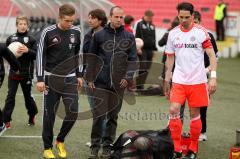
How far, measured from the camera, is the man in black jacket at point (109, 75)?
8.16 meters

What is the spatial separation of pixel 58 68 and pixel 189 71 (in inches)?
68.0

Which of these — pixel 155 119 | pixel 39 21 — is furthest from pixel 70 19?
pixel 39 21

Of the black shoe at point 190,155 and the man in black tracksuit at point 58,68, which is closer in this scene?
the man in black tracksuit at point 58,68

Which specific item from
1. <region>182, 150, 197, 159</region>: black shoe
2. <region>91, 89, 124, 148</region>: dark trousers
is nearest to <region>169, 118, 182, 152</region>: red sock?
<region>182, 150, 197, 159</region>: black shoe

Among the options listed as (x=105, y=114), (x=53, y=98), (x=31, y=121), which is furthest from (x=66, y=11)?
(x=31, y=121)

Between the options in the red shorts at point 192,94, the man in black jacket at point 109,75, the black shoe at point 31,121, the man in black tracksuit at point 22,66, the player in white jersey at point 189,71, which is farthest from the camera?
the black shoe at point 31,121

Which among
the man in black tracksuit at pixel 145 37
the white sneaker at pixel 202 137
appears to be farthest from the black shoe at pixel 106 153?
the man in black tracksuit at pixel 145 37

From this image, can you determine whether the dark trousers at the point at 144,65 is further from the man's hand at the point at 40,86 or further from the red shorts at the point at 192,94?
the man's hand at the point at 40,86

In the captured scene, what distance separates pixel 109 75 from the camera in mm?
8172

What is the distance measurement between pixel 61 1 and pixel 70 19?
1216 cm

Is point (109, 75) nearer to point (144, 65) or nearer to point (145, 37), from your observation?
point (145, 37)

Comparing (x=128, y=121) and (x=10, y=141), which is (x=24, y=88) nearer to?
(x=10, y=141)

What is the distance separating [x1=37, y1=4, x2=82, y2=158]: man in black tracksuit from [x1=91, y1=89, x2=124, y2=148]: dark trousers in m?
0.34

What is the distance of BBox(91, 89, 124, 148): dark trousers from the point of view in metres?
8.25
